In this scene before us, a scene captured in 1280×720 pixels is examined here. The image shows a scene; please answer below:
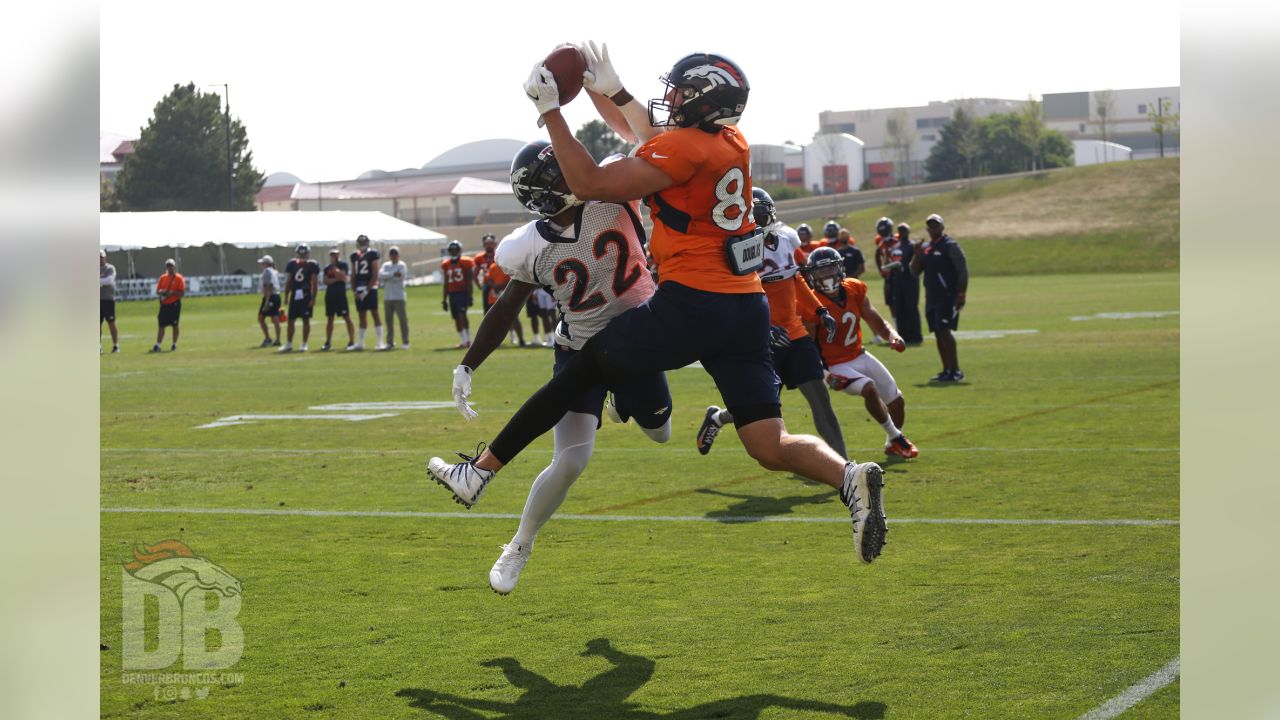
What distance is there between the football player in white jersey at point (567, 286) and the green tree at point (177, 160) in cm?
8908

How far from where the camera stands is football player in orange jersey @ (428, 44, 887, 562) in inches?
198

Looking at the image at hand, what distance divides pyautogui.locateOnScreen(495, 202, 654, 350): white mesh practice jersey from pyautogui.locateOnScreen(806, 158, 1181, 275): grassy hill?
178 ft

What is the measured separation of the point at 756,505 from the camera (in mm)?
8422

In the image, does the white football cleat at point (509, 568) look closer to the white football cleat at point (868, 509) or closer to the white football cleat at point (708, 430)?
the white football cleat at point (868, 509)

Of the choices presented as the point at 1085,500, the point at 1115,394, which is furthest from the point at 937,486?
the point at 1115,394

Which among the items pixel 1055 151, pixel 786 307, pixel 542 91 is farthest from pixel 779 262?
pixel 1055 151

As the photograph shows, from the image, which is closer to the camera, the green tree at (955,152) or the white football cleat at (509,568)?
the white football cleat at (509,568)

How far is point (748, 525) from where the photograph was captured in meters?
7.71

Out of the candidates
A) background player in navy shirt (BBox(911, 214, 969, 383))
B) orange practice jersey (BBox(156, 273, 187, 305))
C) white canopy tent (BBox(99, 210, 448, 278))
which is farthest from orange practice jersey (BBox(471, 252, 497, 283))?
white canopy tent (BBox(99, 210, 448, 278))

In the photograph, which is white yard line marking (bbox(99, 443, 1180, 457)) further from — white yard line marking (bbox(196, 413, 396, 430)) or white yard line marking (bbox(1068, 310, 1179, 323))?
white yard line marking (bbox(1068, 310, 1179, 323))

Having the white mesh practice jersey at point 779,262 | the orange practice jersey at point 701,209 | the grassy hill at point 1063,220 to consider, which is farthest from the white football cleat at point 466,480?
the grassy hill at point 1063,220

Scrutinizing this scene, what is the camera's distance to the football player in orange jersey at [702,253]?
5020 mm
